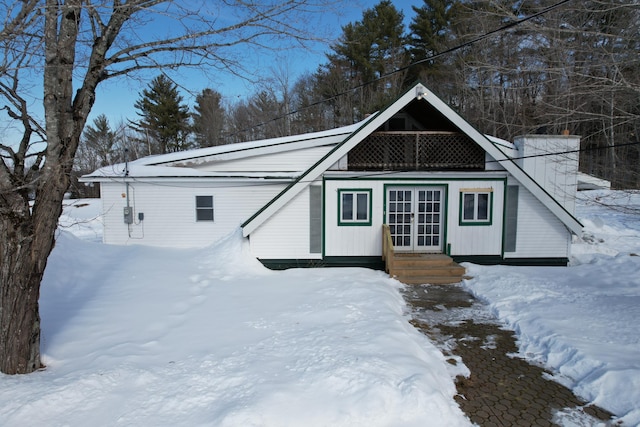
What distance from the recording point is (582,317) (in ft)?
20.9

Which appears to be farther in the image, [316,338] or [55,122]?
[316,338]

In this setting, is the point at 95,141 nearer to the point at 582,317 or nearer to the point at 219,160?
the point at 219,160

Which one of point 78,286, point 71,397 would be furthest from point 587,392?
point 78,286

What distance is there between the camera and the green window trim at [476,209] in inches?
405

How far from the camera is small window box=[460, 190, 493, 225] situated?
10.3 meters

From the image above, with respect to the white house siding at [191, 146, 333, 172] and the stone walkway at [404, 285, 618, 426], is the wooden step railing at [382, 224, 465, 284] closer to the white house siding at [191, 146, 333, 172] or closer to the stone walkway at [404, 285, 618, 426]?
the stone walkway at [404, 285, 618, 426]

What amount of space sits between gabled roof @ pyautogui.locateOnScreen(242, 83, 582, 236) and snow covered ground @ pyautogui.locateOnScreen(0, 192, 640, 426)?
5.00 feet

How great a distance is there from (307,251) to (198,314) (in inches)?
169

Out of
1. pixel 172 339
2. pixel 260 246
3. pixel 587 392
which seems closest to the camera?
pixel 587 392

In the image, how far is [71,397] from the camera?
377cm

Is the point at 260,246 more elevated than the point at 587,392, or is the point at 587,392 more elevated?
the point at 260,246

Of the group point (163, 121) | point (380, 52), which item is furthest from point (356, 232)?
point (163, 121)

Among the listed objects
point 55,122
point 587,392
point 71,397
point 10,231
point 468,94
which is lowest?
point 587,392

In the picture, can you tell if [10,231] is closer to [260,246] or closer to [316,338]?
[316,338]
